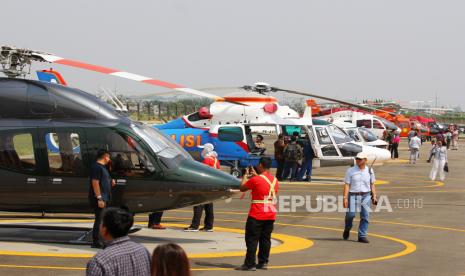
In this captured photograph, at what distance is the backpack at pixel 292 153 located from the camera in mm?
25750

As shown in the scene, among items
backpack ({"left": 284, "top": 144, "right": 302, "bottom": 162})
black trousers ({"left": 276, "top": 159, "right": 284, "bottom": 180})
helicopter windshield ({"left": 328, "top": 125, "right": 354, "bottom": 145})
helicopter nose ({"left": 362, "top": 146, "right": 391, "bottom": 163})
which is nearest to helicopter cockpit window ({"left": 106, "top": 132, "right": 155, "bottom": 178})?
backpack ({"left": 284, "top": 144, "right": 302, "bottom": 162})

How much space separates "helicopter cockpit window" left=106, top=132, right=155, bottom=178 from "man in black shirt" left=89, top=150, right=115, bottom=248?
0.34 metres

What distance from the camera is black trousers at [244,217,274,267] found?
1082 cm

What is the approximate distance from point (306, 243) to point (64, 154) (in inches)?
167

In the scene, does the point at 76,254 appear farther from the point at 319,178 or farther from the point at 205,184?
the point at 319,178

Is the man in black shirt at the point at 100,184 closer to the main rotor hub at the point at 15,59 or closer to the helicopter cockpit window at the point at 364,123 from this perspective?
the main rotor hub at the point at 15,59

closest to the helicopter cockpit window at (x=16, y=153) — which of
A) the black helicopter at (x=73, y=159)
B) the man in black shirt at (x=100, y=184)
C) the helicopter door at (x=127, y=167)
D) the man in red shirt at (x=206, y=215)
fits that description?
the black helicopter at (x=73, y=159)

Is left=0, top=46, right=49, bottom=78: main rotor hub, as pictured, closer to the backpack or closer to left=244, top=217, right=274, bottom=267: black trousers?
left=244, top=217, right=274, bottom=267: black trousers

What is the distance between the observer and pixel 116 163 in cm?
1277

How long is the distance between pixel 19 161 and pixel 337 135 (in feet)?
52.1

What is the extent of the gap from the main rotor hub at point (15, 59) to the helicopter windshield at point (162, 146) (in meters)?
2.02

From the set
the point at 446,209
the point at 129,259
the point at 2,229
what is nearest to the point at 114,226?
the point at 129,259

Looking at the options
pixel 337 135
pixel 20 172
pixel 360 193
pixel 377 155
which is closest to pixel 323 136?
pixel 337 135

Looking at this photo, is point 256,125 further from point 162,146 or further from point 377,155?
point 162,146
